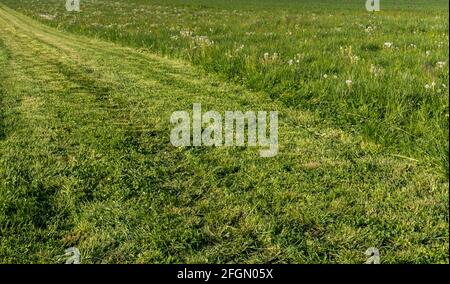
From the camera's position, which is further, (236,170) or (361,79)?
(361,79)

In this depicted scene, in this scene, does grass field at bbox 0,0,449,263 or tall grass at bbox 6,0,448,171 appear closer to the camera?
grass field at bbox 0,0,449,263

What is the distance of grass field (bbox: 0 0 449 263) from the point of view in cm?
369

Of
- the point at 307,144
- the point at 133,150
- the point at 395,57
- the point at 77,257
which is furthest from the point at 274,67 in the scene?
the point at 77,257

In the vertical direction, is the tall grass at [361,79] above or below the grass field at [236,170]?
above

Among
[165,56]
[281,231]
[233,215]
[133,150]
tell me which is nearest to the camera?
[281,231]

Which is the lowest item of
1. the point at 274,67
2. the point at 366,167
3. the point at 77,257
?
the point at 77,257

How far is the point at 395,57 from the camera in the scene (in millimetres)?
9766

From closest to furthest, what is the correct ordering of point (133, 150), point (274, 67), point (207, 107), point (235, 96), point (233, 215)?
point (233, 215), point (133, 150), point (207, 107), point (235, 96), point (274, 67)

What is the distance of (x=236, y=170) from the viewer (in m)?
5.09

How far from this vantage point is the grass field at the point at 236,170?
3.69 metres

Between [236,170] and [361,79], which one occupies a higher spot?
[361,79]

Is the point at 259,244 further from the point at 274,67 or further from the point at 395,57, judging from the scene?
the point at 395,57

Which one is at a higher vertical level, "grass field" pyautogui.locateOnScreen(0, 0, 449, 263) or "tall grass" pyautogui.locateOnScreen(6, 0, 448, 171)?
"tall grass" pyautogui.locateOnScreen(6, 0, 448, 171)

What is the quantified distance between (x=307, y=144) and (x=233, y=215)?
2.05 metres
